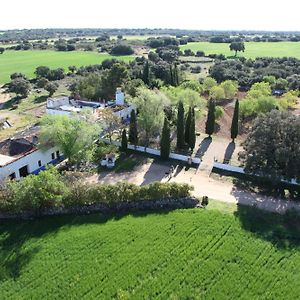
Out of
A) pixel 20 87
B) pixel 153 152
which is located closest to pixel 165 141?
pixel 153 152

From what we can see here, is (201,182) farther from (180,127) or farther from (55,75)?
(55,75)

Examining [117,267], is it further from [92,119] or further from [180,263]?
[92,119]

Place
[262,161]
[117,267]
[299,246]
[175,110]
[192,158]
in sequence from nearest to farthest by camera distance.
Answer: [117,267], [299,246], [262,161], [192,158], [175,110]

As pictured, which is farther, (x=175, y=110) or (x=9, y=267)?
(x=175, y=110)

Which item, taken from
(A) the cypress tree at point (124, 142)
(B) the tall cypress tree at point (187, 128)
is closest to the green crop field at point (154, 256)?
(A) the cypress tree at point (124, 142)

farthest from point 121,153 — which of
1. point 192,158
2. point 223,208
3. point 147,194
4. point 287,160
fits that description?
point 287,160

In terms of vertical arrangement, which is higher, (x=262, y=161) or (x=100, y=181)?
(x=262, y=161)

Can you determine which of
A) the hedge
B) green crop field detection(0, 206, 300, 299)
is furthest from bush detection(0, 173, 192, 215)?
green crop field detection(0, 206, 300, 299)
